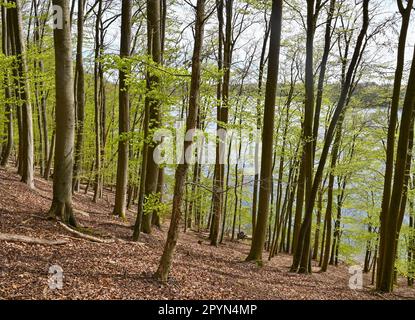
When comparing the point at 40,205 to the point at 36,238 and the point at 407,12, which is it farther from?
the point at 407,12

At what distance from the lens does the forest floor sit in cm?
523

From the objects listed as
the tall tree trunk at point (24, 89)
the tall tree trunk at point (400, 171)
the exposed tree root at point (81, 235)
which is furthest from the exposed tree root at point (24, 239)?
the tall tree trunk at point (400, 171)

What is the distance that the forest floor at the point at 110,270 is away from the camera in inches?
206

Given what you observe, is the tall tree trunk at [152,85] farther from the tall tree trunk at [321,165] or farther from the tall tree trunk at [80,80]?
the tall tree trunk at [321,165]

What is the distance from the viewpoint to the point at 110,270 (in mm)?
6367

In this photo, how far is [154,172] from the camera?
10586mm

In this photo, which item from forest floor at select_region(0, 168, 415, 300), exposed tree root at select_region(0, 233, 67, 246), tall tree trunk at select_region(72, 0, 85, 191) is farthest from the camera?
tall tree trunk at select_region(72, 0, 85, 191)

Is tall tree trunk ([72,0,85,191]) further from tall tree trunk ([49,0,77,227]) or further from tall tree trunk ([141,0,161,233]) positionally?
tall tree trunk ([49,0,77,227])

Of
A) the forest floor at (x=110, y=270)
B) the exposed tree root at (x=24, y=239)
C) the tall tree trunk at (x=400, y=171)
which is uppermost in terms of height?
the tall tree trunk at (x=400, y=171)

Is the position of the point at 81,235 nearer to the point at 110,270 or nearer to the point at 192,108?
the point at 110,270

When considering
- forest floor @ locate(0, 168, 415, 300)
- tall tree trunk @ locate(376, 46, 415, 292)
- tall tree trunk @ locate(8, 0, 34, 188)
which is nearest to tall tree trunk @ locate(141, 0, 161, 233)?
forest floor @ locate(0, 168, 415, 300)

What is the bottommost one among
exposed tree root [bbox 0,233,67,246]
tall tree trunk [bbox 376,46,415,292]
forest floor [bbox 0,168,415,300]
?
forest floor [bbox 0,168,415,300]

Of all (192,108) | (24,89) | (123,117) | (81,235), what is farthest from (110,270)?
(24,89)
